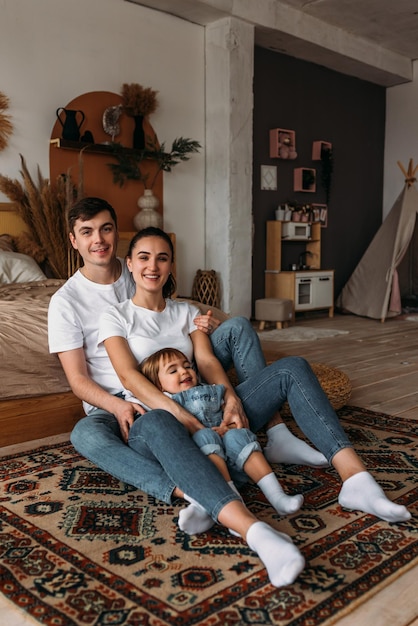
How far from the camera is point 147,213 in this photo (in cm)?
538

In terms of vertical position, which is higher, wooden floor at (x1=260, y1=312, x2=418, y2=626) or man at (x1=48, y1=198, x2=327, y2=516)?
man at (x1=48, y1=198, x2=327, y2=516)

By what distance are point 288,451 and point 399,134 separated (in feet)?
22.4

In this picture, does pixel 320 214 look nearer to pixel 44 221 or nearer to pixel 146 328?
pixel 44 221

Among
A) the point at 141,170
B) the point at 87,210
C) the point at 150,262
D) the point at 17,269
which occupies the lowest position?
the point at 17,269

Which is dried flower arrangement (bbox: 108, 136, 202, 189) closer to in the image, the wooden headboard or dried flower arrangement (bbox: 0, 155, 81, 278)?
dried flower arrangement (bbox: 0, 155, 81, 278)

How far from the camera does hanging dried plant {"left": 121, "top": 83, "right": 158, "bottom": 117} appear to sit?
524 centimetres

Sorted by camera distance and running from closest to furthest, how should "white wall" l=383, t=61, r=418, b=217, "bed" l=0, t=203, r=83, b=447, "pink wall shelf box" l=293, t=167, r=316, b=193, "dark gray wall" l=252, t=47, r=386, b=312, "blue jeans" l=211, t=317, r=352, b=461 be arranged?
1. "blue jeans" l=211, t=317, r=352, b=461
2. "bed" l=0, t=203, r=83, b=447
3. "dark gray wall" l=252, t=47, r=386, b=312
4. "pink wall shelf box" l=293, t=167, r=316, b=193
5. "white wall" l=383, t=61, r=418, b=217

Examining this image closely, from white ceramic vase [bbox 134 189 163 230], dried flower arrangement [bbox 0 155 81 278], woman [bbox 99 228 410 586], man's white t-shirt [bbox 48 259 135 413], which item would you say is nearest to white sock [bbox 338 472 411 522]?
woman [bbox 99 228 410 586]

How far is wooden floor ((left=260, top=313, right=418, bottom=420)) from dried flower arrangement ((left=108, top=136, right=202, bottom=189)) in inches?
68.4

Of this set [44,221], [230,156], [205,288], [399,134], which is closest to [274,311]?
[205,288]

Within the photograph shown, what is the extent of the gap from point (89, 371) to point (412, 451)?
1233 millimetres

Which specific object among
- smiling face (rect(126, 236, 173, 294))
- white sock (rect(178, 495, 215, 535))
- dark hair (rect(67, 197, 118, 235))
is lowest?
white sock (rect(178, 495, 215, 535))

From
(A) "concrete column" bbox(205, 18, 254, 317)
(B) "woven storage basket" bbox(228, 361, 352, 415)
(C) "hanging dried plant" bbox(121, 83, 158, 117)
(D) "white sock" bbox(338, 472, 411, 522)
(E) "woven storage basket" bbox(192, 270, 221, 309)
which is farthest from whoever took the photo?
(E) "woven storage basket" bbox(192, 270, 221, 309)

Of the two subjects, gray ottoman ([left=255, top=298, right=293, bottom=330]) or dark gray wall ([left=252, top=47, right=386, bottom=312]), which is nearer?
gray ottoman ([left=255, top=298, right=293, bottom=330])
